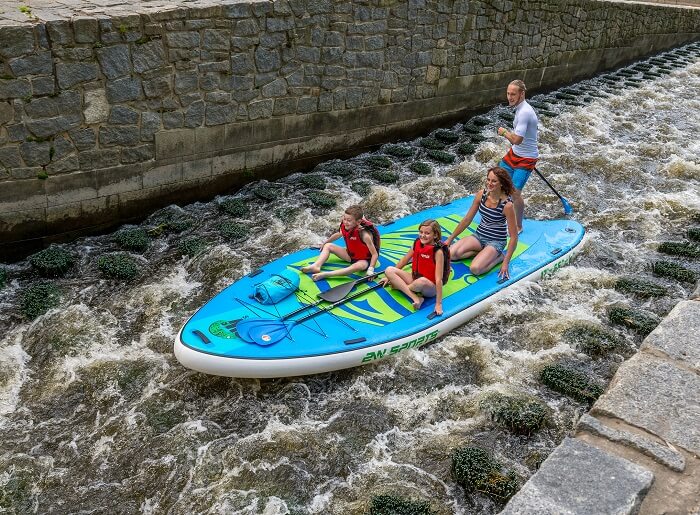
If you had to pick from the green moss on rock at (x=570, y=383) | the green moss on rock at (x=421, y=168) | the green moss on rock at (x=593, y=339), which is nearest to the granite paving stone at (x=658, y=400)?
the green moss on rock at (x=570, y=383)

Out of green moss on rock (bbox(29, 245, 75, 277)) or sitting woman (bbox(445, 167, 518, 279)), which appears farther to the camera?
green moss on rock (bbox(29, 245, 75, 277))

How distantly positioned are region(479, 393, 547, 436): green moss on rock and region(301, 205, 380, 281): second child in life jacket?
5.41 feet

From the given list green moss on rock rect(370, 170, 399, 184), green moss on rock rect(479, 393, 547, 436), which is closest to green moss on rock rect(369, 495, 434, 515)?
green moss on rock rect(479, 393, 547, 436)

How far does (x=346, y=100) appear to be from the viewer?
9.19m

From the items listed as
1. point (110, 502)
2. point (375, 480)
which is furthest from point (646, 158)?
point (110, 502)

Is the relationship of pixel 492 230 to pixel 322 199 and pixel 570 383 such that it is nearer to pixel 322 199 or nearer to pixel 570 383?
pixel 570 383

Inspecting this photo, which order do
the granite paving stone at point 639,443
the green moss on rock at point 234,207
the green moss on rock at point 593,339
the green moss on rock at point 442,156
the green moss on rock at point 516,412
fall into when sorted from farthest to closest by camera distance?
the green moss on rock at point 442,156 → the green moss on rock at point 234,207 → the green moss on rock at point 593,339 → the green moss on rock at point 516,412 → the granite paving stone at point 639,443

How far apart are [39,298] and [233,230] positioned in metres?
2.21

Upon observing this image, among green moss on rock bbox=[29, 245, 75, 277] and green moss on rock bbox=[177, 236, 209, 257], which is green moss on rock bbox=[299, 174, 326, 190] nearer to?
green moss on rock bbox=[177, 236, 209, 257]

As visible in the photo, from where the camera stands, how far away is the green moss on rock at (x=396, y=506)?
13.2ft

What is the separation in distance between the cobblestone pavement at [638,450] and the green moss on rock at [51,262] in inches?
203

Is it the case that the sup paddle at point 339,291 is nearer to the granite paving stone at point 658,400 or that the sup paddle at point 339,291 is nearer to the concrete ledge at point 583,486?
the granite paving stone at point 658,400

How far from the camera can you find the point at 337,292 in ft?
18.5

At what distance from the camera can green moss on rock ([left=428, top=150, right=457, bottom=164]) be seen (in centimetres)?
976
